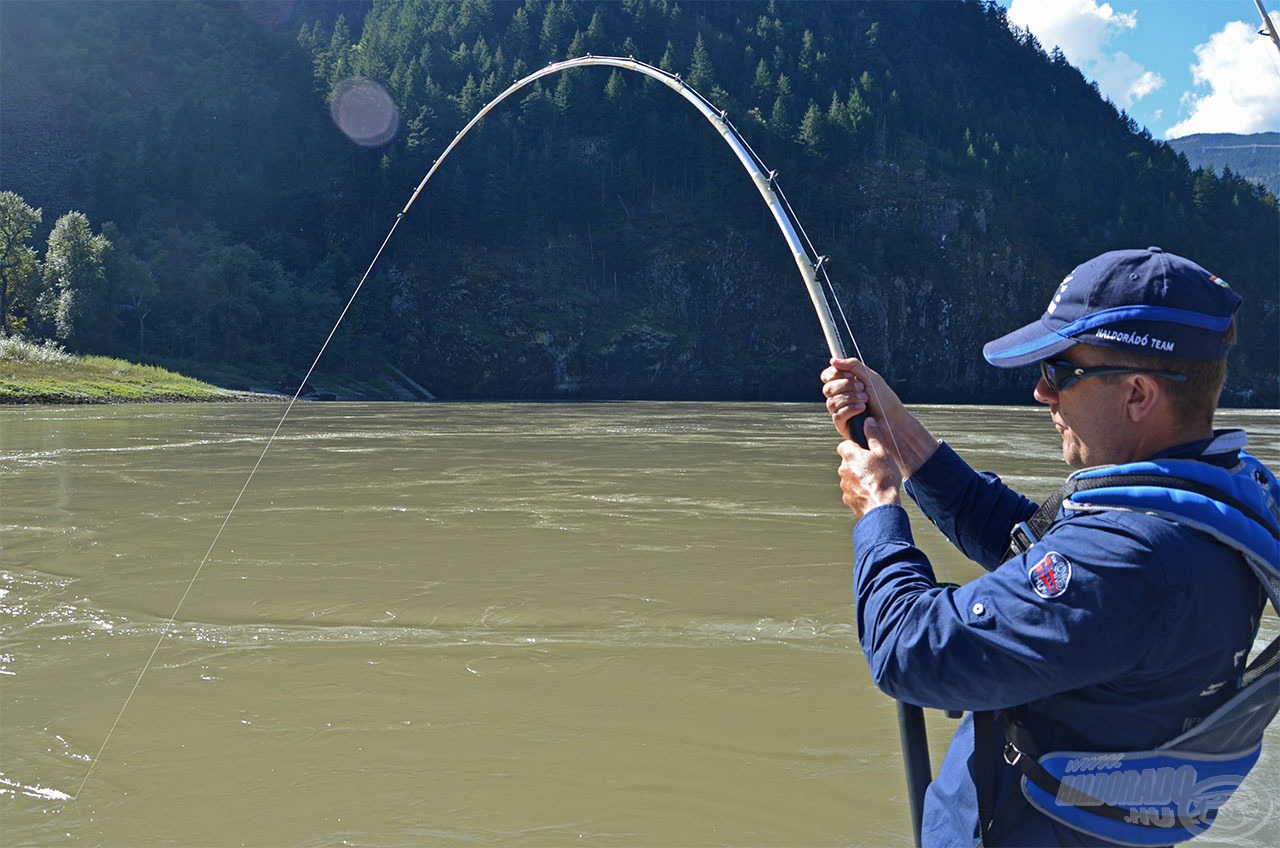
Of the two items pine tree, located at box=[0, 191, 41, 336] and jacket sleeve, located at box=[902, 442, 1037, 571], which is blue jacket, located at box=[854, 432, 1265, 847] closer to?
jacket sleeve, located at box=[902, 442, 1037, 571]

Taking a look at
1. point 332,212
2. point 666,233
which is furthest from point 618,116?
point 332,212

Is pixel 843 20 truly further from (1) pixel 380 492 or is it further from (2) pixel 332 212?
(1) pixel 380 492

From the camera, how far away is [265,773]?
4078mm

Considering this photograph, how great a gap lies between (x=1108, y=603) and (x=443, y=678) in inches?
173

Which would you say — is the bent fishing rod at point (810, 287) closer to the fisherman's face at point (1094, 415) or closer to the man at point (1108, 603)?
the man at point (1108, 603)

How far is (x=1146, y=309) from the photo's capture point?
1.74 meters

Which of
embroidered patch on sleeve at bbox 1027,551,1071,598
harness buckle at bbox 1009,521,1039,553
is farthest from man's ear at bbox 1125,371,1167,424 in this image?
embroidered patch on sleeve at bbox 1027,551,1071,598

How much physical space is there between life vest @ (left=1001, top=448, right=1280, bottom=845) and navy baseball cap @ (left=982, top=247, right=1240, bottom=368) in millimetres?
207

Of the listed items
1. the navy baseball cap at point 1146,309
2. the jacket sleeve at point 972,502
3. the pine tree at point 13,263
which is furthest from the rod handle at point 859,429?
the pine tree at point 13,263

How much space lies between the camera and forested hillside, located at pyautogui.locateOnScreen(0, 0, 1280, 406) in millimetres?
98188

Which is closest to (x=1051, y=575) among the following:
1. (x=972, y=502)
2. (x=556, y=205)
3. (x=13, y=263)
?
(x=972, y=502)

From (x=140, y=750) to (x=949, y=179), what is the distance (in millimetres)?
135509

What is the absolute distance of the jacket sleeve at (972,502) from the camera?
249cm

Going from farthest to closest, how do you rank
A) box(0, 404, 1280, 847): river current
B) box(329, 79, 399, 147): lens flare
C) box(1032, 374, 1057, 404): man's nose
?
box(329, 79, 399, 147): lens flare < box(0, 404, 1280, 847): river current < box(1032, 374, 1057, 404): man's nose
